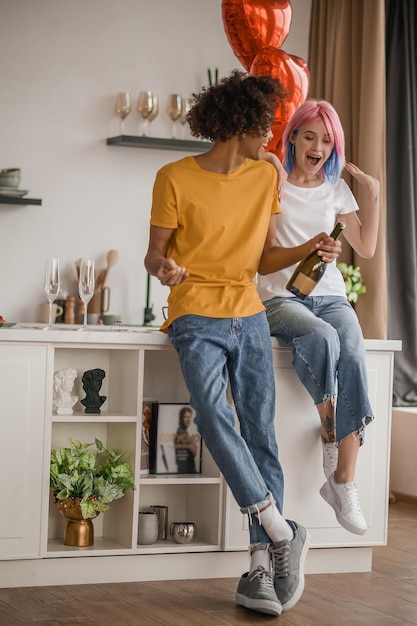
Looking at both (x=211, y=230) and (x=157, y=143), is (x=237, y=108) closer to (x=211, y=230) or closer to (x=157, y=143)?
(x=211, y=230)

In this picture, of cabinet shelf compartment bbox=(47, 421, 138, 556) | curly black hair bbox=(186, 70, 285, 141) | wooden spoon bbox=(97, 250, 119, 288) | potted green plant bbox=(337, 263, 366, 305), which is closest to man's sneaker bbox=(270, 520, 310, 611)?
cabinet shelf compartment bbox=(47, 421, 138, 556)

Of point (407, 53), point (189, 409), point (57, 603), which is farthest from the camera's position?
point (407, 53)

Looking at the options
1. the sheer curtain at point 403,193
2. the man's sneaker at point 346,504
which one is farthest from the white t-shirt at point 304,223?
the sheer curtain at point 403,193

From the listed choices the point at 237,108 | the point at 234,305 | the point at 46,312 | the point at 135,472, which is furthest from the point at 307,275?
the point at 46,312

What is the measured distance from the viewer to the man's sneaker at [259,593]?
2676 mm

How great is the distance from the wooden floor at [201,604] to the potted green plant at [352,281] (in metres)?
1.87

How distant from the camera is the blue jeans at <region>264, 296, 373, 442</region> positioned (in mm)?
2969

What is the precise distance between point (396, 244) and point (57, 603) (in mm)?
2930

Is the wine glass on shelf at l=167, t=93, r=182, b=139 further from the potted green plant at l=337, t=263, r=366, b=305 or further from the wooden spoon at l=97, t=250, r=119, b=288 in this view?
the potted green plant at l=337, t=263, r=366, b=305

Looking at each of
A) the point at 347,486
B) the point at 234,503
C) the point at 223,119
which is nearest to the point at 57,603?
the point at 234,503

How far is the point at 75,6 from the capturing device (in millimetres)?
5215

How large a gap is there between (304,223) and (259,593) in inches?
47.3

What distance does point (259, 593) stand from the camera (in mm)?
2689

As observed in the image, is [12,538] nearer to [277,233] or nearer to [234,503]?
[234,503]
